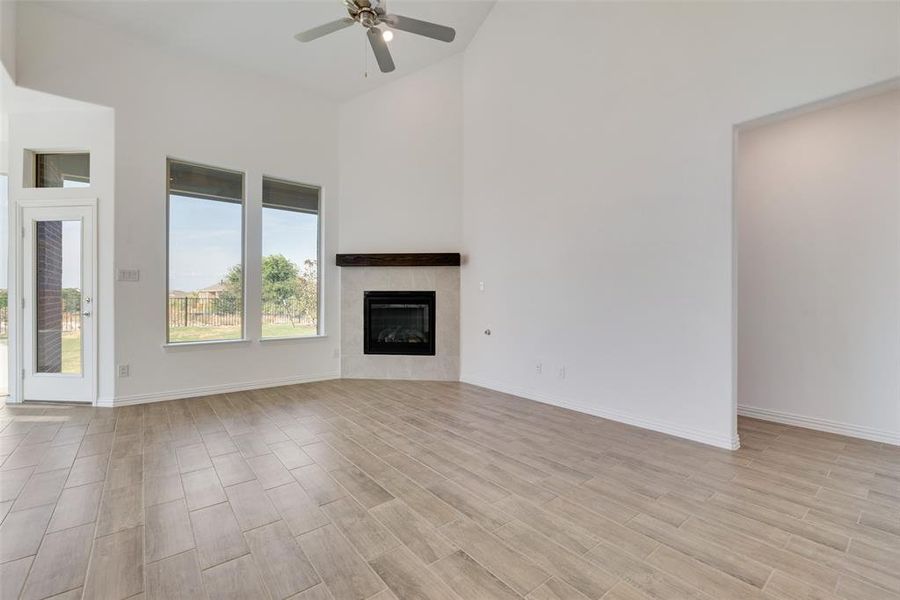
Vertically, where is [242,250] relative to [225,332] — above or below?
above

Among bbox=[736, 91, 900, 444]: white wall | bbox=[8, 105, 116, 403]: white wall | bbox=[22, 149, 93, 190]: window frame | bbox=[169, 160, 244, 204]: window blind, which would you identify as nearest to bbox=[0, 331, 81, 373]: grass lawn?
bbox=[8, 105, 116, 403]: white wall

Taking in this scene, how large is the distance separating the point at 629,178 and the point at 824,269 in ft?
6.16

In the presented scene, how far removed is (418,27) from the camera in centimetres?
299

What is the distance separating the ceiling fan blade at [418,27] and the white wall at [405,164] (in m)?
2.26

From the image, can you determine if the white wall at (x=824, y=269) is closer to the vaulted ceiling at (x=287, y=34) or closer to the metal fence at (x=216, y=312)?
the vaulted ceiling at (x=287, y=34)

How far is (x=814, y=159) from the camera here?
342cm

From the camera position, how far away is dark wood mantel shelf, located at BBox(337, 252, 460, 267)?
17.0 feet

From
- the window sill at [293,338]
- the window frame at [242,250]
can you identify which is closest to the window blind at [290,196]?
the window frame at [242,250]

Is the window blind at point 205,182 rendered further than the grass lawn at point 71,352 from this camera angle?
Yes

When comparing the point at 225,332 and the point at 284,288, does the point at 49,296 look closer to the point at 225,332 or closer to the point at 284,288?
the point at 225,332

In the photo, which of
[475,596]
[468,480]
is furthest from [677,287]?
[475,596]

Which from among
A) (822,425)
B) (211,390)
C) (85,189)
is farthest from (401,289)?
(822,425)

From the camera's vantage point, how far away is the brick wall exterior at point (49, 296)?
13.4ft

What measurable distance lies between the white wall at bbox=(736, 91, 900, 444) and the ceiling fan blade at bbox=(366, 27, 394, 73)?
3153 millimetres
